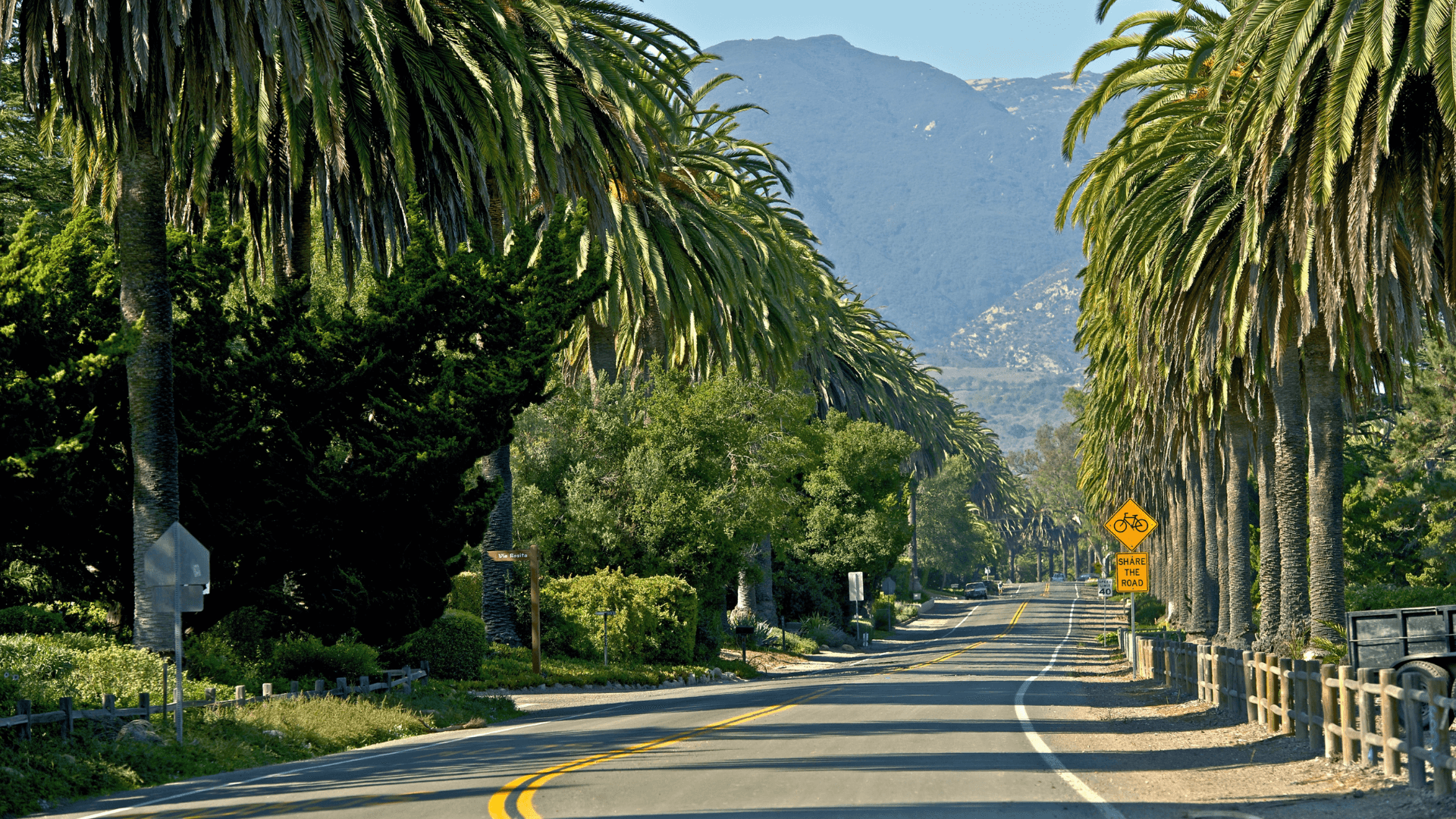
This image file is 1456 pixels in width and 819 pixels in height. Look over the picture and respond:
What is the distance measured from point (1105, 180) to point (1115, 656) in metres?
25.7

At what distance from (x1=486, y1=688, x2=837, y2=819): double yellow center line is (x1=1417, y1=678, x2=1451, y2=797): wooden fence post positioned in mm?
7475

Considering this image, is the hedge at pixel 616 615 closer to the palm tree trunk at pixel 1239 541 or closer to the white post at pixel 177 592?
the palm tree trunk at pixel 1239 541

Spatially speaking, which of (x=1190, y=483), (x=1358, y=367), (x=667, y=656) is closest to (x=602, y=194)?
(x=667, y=656)

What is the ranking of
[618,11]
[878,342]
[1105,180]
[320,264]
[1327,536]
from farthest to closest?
[878,342]
[320,264]
[618,11]
[1105,180]
[1327,536]

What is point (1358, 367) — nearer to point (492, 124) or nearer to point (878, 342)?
point (492, 124)

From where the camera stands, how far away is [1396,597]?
43.5 m

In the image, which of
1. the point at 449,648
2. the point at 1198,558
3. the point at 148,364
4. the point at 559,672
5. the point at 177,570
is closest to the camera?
the point at 177,570

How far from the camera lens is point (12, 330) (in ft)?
62.5

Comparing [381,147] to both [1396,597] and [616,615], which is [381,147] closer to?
[616,615]

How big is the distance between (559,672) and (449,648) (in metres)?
4.90

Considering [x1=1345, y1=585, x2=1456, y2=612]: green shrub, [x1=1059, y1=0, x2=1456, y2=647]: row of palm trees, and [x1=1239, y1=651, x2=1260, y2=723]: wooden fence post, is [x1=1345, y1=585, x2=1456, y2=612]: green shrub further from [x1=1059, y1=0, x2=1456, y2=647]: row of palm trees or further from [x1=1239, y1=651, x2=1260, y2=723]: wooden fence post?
[x1=1239, y1=651, x2=1260, y2=723]: wooden fence post

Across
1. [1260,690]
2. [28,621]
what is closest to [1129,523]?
[1260,690]

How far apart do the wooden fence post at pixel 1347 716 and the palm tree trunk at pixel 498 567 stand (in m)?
21.4

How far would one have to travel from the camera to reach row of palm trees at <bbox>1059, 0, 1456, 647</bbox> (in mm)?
16859
